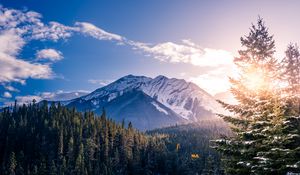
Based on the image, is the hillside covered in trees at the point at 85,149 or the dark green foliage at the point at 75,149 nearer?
the dark green foliage at the point at 75,149

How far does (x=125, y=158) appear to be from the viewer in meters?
165

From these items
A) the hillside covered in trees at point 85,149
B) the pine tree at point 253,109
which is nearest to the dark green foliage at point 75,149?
the hillside covered in trees at point 85,149

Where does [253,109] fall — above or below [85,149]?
above

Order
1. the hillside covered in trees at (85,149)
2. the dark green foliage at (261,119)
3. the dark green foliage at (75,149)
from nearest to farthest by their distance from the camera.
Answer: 1. the dark green foliage at (261,119)
2. the dark green foliage at (75,149)
3. the hillside covered in trees at (85,149)

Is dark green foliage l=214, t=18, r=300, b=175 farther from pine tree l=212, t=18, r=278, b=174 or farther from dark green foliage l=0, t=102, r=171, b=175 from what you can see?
dark green foliage l=0, t=102, r=171, b=175

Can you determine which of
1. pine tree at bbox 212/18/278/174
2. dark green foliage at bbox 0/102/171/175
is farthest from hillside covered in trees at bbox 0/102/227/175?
pine tree at bbox 212/18/278/174

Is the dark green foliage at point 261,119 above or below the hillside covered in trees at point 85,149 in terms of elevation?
above

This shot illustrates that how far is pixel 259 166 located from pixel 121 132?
174 m

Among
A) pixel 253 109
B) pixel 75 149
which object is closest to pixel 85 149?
pixel 75 149

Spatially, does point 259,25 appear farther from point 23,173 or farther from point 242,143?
point 23,173

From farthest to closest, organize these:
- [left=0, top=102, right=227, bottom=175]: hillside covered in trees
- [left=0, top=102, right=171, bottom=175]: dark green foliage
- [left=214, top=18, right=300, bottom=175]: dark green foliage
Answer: [left=0, top=102, right=227, bottom=175]: hillside covered in trees < [left=0, top=102, right=171, bottom=175]: dark green foliage < [left=214, top=18, right=300, bottom=175]: dark green foliage

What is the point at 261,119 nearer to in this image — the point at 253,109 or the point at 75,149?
the point at 253,109

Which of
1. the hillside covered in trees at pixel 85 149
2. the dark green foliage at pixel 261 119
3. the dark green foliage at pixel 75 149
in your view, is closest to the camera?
the dark green foliage at pixel 261 119

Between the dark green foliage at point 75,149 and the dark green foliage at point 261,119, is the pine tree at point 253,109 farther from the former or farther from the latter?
the dark green foliage at point 75,149
